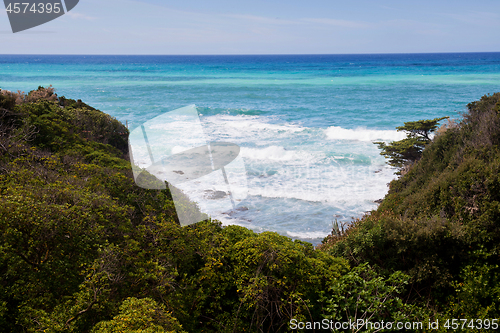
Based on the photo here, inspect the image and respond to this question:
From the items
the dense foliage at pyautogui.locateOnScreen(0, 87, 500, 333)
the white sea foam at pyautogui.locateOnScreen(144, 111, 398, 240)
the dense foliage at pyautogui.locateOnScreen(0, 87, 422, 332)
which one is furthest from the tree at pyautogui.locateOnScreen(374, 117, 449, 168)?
the dense foliage at pyautogui.locateOnScreen(0, 87, 422, 332)

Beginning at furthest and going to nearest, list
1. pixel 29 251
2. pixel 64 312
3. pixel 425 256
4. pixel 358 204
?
pixel 358 204
pixel 425 256
pixel 29 251
pixel 64 312

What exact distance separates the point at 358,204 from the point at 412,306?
967cm

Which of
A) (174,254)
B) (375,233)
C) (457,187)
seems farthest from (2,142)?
(457,187)

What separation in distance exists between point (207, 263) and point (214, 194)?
34.0 feet

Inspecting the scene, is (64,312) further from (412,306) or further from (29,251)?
(412,306)

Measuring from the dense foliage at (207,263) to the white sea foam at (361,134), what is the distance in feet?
63.2

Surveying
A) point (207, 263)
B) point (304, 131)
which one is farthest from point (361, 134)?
point (207, 263)

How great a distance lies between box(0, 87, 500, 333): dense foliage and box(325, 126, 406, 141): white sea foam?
63.2 ft

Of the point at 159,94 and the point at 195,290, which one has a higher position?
the point at 159,94

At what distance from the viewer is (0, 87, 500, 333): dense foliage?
4000 millimetres

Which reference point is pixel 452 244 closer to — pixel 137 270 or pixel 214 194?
pixel 137 270

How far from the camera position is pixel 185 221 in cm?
653

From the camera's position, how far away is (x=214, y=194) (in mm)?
15680

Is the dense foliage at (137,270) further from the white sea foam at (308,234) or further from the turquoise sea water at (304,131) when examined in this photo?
the white sea foam at (308,234)
